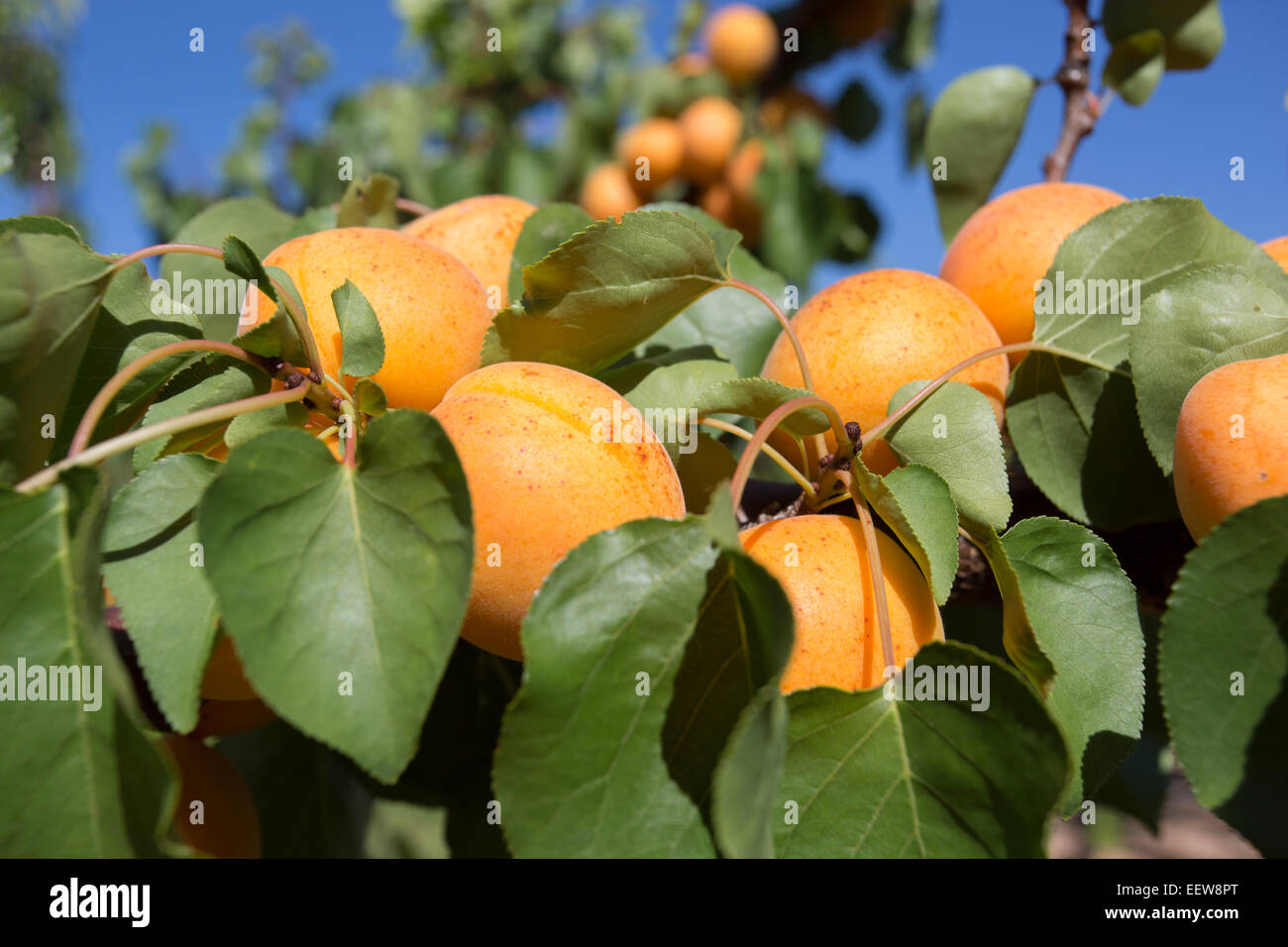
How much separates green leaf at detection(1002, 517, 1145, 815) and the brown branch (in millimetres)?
586

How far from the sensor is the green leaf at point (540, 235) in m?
0.66

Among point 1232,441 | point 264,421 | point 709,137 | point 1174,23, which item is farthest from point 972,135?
point 709,137

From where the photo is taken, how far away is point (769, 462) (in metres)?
0.83

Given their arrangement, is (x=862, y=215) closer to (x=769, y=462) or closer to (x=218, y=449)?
(x=769, y=462)

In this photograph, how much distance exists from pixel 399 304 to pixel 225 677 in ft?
0.79

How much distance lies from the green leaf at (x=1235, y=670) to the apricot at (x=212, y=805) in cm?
53

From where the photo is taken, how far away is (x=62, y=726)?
374 millimetres

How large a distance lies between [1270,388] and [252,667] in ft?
1.71

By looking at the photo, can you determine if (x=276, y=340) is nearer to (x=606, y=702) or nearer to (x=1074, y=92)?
(x=606, y=702)

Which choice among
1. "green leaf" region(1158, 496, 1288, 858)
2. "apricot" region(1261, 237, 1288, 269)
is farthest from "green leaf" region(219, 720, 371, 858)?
"apricot" region(1261, 237, 1288, 269)

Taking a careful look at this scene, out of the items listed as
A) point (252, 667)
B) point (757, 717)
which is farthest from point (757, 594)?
point (252, 667)

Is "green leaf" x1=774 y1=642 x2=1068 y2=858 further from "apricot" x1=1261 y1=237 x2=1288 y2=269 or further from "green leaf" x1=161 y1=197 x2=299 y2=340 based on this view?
"green leaf" x1=161 y1=197 x2=299 y2=340

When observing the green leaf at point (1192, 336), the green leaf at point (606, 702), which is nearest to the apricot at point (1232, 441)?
the green leaf at point (1192, 336)

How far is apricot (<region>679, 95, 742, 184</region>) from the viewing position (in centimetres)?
218
